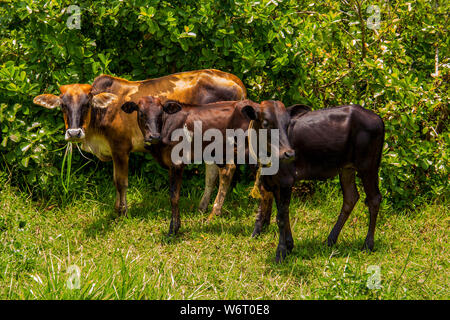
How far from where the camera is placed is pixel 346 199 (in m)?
6.68

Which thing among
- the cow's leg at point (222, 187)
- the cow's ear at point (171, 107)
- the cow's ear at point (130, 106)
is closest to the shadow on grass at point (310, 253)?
the cow's leg at point (222, 187)

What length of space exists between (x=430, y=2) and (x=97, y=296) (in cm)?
670

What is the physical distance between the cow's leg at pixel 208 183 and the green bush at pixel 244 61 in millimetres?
983

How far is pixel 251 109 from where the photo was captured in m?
5.92

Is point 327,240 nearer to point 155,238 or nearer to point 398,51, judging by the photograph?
point 155,238

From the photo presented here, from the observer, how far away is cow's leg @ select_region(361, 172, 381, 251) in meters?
6.32

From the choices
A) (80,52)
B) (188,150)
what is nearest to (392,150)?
(188,150)

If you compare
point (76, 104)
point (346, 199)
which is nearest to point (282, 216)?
point (346, 199)

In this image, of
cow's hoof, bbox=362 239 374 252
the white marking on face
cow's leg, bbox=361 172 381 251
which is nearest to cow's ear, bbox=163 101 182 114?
the white marking on face

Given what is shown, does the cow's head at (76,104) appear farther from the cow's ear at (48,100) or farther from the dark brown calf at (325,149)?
the dark brown calf at (325,149)

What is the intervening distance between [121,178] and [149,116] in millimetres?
1253

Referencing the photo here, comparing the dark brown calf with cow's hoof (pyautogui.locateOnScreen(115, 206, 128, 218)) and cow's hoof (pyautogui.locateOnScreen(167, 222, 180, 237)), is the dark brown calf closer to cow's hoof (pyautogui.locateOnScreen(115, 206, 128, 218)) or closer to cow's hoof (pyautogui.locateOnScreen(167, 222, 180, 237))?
cow's hoof (pyautogui.locateOnScreen(167, 222, 180, 237))

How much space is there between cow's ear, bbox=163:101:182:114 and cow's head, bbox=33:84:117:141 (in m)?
0.89

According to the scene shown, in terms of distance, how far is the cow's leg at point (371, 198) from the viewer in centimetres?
632
